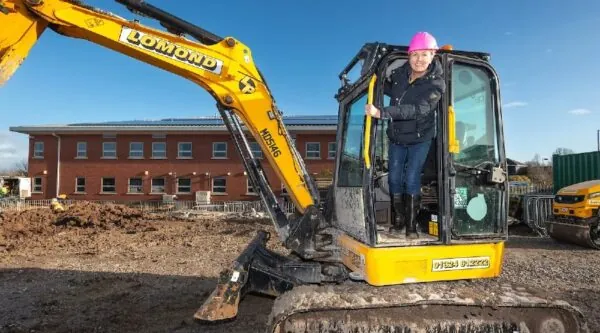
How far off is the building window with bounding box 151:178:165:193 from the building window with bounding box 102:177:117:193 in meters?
2.90

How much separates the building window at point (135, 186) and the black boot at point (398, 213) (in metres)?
29.9

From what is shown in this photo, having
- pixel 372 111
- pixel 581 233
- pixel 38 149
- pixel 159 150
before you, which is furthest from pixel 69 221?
pixel 38 149

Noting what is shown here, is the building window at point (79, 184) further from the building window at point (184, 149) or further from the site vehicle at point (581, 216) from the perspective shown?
the site vehicle at point (581, 216)

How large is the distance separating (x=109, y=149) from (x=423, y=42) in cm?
3206

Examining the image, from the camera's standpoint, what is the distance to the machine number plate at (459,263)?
375 centimetres

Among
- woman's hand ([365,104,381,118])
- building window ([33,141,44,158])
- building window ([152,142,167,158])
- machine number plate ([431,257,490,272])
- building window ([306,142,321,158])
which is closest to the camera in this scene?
woman's hand ([365,104,381,118])

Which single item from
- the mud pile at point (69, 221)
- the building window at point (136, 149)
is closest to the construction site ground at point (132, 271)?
the mud pile at point (69, 221)

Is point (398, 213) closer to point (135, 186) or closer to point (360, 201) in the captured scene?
point (360, 201)

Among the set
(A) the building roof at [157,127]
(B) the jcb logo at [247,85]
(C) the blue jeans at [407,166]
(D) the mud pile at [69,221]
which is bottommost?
(D) the mud pile at [69,221]

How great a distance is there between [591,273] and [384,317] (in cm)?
718

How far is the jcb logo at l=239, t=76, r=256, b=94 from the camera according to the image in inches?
200

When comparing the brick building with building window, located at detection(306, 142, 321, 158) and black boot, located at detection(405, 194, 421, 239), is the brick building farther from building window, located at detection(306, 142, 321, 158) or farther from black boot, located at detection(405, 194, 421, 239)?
black boot, located at detection(405, 194, 421, 239)

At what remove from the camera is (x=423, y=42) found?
3.66 m

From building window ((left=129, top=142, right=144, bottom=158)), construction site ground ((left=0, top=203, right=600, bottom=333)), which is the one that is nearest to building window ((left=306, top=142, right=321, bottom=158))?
building window ((left=129, top=142, right=144, bottom=158))
